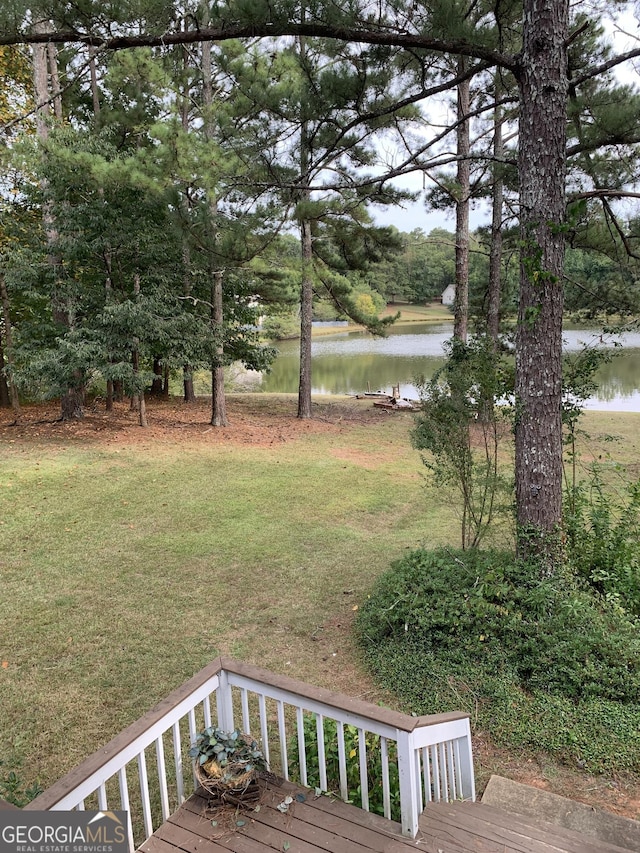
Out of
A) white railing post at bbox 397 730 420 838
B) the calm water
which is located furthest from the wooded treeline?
the calm water

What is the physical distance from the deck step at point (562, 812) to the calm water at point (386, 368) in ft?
35.9

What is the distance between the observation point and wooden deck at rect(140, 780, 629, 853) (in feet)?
6.26

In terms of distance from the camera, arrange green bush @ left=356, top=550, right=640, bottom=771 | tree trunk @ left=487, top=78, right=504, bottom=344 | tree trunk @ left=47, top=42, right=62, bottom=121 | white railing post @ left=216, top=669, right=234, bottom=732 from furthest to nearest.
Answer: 1. tree trunk @ left=487, top=78, right=504, bottom=344
2. tree trunk @ left=47, top=42, right=62, bottom=121
3. green bush @ left=356, top=550, right=640, bottom=771
4. white railing post @ left=216, top=669, right=234, bottom=732

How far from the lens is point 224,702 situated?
2.32 metres

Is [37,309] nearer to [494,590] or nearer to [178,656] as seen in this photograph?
[178,656]

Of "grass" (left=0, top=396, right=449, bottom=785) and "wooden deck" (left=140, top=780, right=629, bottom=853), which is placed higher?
"wooden deck" (left=140, top=780, right=629, bottom=853)

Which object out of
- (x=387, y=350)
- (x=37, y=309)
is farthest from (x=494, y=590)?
(x=387, y=350)

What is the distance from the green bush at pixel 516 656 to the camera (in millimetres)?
2848

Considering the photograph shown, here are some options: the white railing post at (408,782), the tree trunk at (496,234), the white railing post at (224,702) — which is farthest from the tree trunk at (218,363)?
the white railing post at (408,782)

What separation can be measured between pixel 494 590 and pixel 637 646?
A: 2.75ft

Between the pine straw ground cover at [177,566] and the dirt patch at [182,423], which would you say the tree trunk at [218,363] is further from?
the pine straw ground cover at [177,566]

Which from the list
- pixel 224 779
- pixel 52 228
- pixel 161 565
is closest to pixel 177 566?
pixel 161 565

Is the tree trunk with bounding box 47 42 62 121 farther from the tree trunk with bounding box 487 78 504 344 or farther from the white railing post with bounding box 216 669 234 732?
the white railing post with bounding box 216 669 234 732
